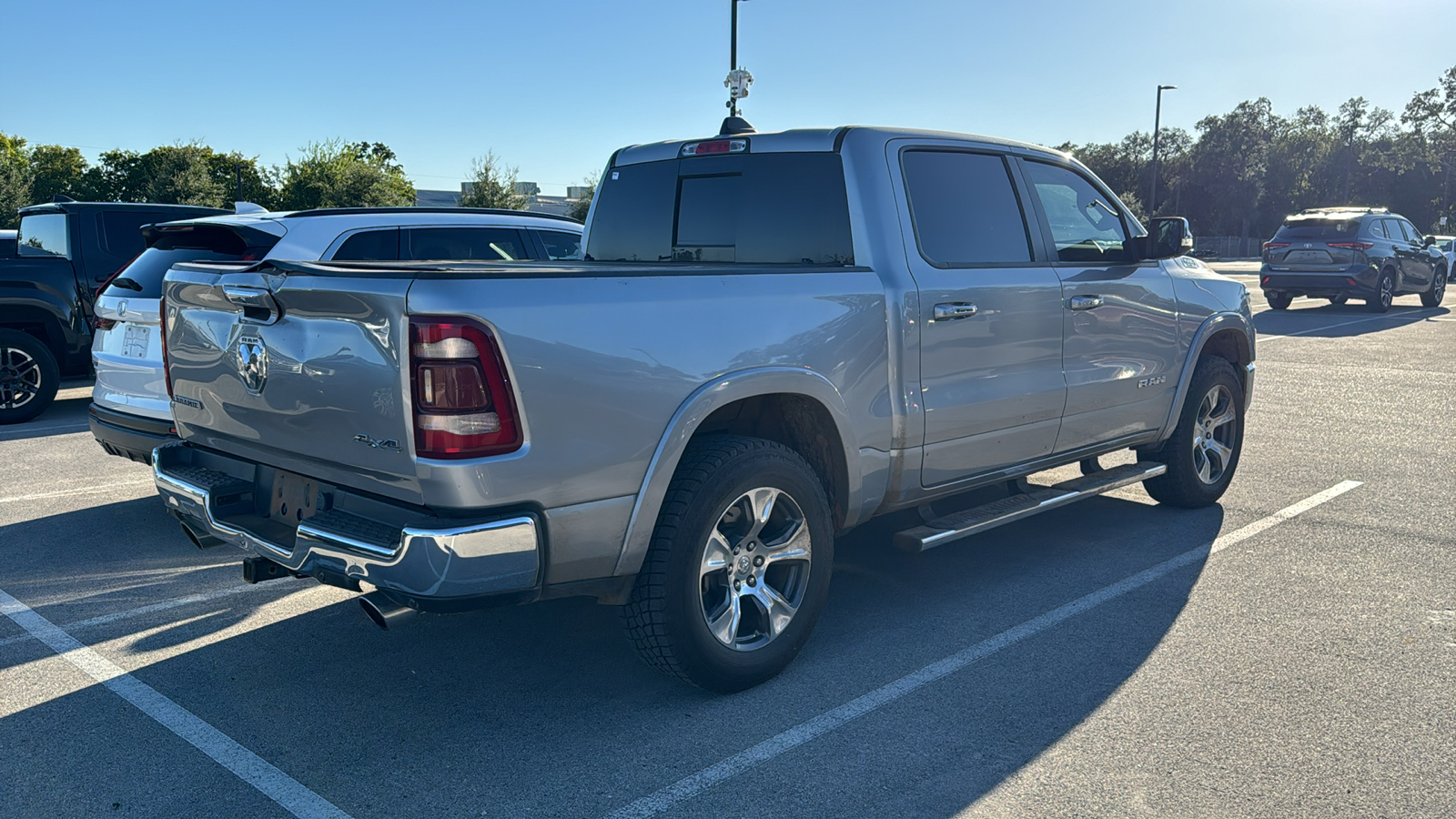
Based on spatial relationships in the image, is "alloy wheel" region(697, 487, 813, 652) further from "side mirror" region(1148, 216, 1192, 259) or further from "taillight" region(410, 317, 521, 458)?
"side mirror" region(1148, 216, 1192, 259)

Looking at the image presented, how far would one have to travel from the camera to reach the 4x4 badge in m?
3.51

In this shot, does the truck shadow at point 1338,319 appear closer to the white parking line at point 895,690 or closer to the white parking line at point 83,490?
the white parking line at point 895,690

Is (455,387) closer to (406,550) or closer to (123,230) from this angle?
(406,550)

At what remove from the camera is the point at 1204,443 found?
246 inches

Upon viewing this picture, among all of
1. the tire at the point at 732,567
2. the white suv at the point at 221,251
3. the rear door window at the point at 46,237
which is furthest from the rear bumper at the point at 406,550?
the rear door window at the point at 46,237

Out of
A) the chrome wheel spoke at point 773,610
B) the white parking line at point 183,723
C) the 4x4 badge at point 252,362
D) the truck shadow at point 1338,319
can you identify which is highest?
the 4x4 badge at point 252,362

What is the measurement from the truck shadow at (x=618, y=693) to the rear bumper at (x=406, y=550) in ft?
1.84

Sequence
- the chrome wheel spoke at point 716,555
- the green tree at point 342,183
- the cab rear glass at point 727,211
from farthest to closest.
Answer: the green tree at point 342,183
the cab rear glass at point 727,211
the chrome wheel spoke at point 716,555

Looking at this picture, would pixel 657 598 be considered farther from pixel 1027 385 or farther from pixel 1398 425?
pixel 1398 425

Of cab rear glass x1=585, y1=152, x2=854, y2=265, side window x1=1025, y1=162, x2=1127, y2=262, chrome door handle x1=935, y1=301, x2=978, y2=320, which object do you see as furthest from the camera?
side window x1=1025, y1=162, x2=1127, y2=262

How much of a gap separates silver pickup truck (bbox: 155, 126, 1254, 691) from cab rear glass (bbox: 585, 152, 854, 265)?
0.04 ft

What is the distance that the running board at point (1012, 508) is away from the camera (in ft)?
14.4

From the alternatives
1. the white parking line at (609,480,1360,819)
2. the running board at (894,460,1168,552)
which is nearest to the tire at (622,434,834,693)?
the white parking line at (609,480,1360,819)

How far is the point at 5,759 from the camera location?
10.8 ft
